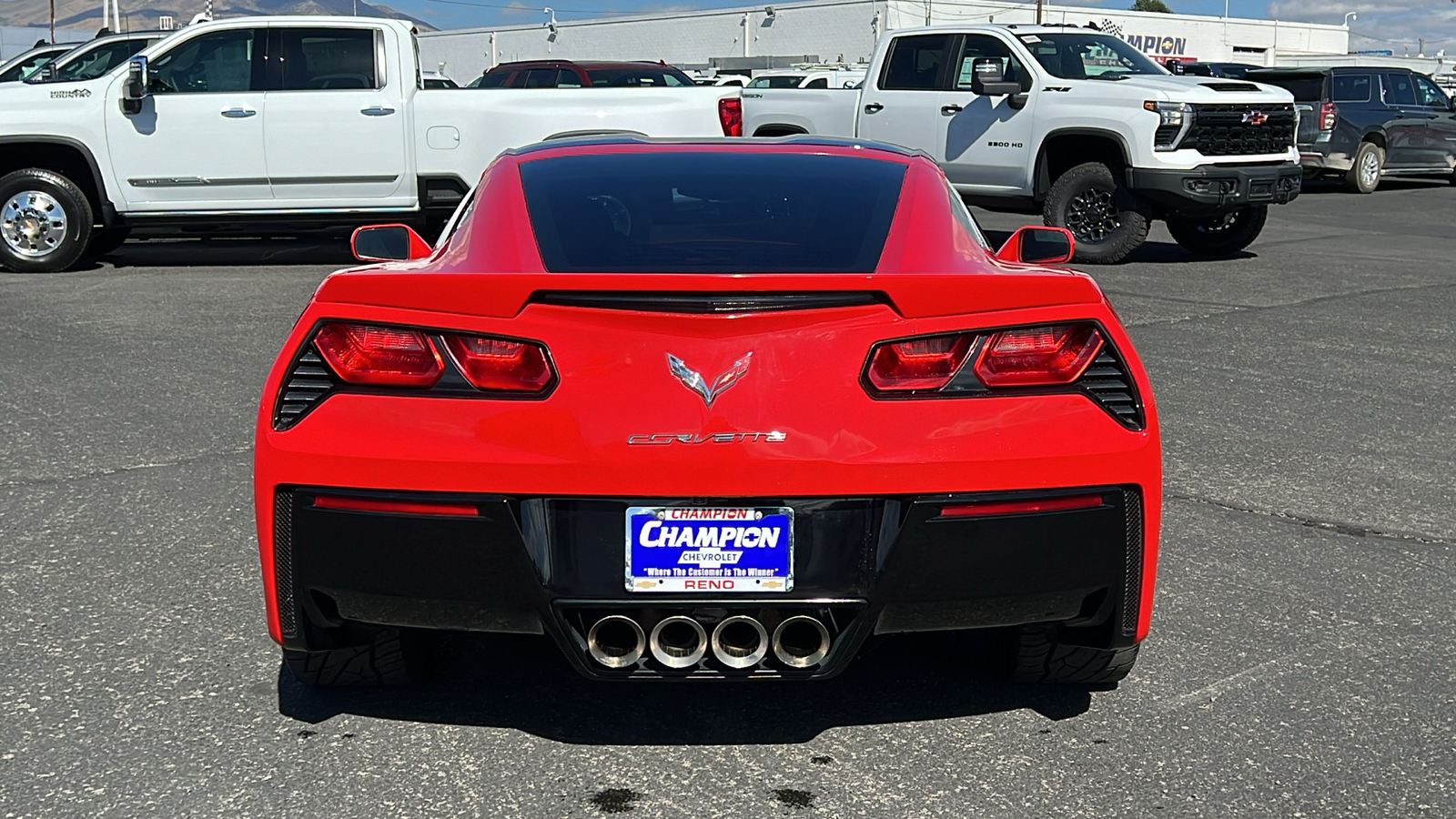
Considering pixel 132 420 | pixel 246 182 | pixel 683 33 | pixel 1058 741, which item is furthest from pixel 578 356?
pixel 683 33

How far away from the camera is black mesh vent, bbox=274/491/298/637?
311cm

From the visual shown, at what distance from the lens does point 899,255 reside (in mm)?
3596

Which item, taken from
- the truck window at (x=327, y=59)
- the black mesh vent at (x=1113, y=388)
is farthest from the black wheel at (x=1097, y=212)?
the black mesh vent at (x=1113, y=388)

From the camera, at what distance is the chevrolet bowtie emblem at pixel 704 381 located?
2971 mm

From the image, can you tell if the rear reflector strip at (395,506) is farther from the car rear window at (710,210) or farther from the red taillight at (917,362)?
the red taillight at (917,362)

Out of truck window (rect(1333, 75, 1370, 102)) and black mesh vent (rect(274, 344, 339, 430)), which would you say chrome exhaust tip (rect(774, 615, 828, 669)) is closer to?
black mesh vent (rect(274, 344, 339, 430))

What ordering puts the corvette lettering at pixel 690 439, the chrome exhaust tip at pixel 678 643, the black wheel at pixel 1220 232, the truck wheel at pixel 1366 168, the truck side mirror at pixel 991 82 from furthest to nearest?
the truck wheel at pixel 1366 168, the black wheel at pixel 1220 232, the truck side mirror at pixel 991 82, the chrome exhaust tip at pixel 678 643, the corvette lettering at pixel 690 439

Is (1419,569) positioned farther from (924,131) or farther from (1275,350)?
(924,131)

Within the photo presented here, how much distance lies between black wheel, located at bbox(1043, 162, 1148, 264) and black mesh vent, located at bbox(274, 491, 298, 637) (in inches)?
412

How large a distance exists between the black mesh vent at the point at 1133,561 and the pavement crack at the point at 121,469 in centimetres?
399

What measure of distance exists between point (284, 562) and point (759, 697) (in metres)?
1.17

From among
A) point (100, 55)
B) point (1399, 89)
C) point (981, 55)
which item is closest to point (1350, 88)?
point (1399, 89)

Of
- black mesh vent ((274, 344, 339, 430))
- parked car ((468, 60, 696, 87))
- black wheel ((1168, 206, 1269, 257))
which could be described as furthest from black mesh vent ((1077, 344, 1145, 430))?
parked car ((468, 60, 696, 87))

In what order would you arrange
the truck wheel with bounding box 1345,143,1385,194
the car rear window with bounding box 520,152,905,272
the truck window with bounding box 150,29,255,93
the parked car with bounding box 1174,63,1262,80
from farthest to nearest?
the truck wheel with bounding box 1345,143,1385,194, the parked car with bounding box 1174,63,1262,80, the truck window with bounding box 150,29,255,93, the car rear window with bounding box 520,152,905,272
